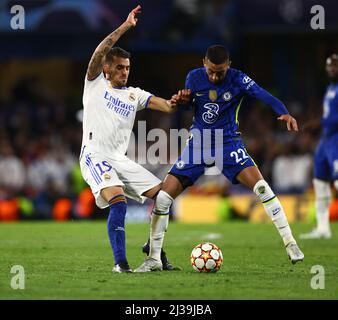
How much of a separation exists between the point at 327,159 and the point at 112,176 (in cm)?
562

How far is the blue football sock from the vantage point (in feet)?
31.7

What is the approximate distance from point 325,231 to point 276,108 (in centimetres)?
513

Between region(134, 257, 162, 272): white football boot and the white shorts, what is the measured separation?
2.35 feet

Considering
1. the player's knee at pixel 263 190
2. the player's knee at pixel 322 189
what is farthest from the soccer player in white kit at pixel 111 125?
the player's knee at pixel 322 189

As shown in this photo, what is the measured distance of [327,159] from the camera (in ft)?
48.3

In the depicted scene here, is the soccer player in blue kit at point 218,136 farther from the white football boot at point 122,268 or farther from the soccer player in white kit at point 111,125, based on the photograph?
the white football boot at point 122,268

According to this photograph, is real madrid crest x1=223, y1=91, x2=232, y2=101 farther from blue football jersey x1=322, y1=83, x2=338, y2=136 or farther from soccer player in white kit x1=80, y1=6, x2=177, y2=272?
blue football jersey x1=322, y1=83, x2=338, y2=136

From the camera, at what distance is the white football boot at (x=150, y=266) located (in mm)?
9961

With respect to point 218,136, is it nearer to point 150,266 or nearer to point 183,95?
point 183,95

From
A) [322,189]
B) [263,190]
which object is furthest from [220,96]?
[322,189]

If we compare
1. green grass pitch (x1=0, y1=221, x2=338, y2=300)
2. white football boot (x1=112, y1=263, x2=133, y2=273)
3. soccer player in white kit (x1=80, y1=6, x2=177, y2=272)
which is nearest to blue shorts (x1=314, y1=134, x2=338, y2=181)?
green grass pitch (x1=0, y1=221, x2=338, y2=300)

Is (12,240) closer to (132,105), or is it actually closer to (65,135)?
(132,105)

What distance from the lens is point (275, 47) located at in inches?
976

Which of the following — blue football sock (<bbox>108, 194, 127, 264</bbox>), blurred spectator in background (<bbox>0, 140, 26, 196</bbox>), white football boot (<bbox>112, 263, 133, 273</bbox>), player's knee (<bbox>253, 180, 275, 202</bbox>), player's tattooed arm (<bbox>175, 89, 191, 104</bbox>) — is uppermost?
blurred spectator in background (<bbox>0, 140, 26, 196</bbox>)
